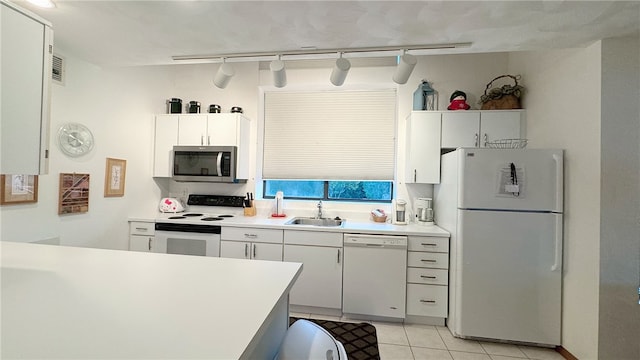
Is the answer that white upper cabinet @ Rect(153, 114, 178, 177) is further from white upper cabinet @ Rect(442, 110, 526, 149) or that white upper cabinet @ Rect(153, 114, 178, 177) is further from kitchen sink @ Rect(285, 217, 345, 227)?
white upper cabinet @ Rect(442, 110, 526, 149)

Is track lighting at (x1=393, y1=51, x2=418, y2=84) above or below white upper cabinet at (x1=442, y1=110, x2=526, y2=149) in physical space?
above

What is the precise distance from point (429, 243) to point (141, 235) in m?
2.94

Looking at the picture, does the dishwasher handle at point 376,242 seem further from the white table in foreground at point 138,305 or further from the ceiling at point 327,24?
the ceiling at point 327,24

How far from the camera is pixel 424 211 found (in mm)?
Result: 2850

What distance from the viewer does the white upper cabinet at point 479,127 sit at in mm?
2635

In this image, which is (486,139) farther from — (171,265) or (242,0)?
(171,265)

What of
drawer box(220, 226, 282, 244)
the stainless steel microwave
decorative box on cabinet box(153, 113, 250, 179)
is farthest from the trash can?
decorative box on cabinet box(153, 113, 250, 179)

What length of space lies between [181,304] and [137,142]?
282 centimetres

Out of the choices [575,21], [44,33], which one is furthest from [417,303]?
[44,33]

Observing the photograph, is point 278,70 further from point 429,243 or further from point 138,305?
point 429,243

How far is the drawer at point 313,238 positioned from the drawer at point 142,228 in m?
1.44

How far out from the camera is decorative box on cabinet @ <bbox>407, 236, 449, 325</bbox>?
2410 millimetres

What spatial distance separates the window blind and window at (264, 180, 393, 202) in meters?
0.16

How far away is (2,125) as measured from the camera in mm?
1055
